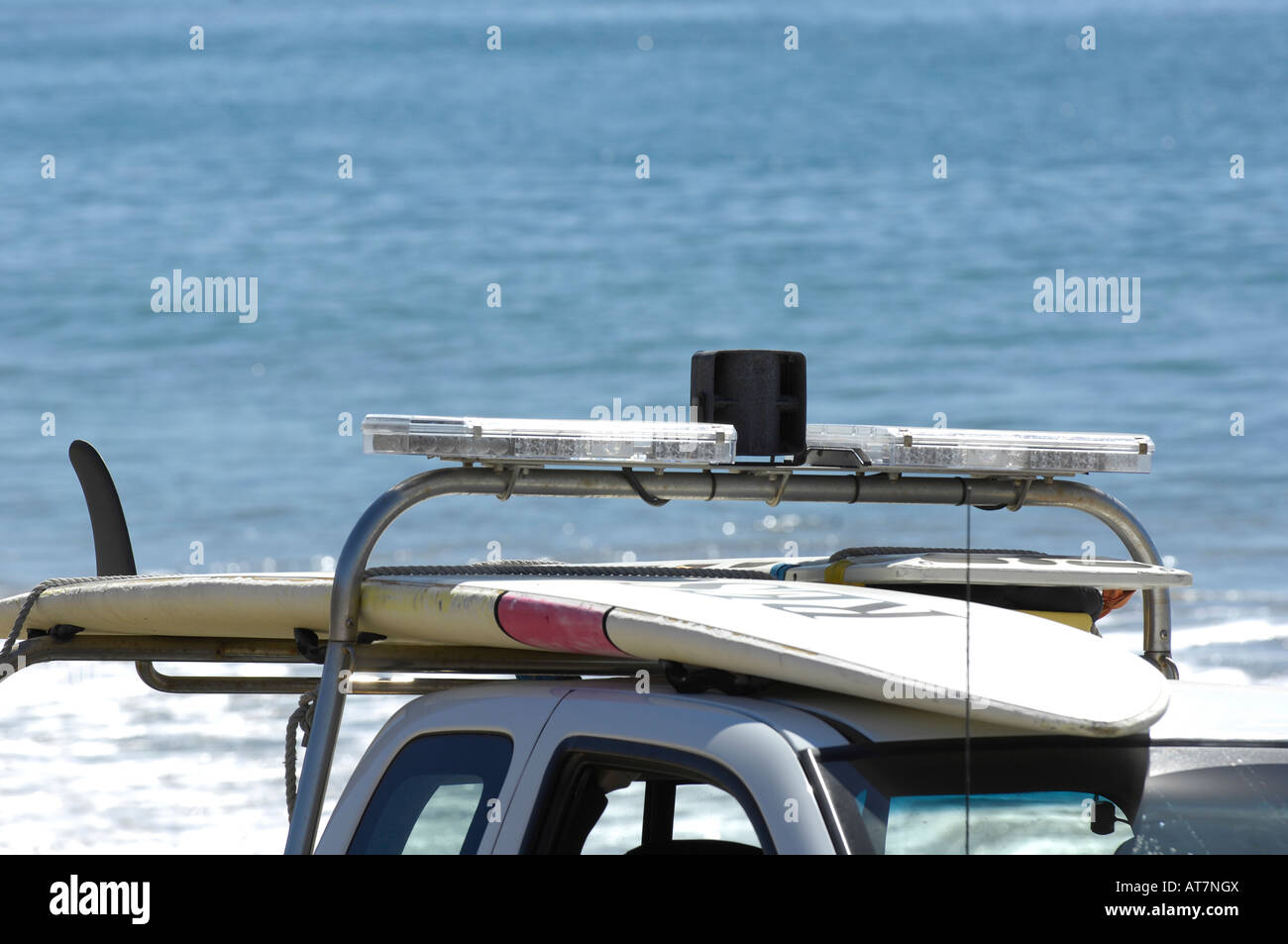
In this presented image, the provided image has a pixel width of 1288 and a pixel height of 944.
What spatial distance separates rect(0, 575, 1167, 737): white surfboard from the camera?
2.39 meters

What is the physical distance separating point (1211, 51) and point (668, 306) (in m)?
12.6

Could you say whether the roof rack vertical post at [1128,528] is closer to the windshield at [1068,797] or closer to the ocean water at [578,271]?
the windshield at [1068,797]

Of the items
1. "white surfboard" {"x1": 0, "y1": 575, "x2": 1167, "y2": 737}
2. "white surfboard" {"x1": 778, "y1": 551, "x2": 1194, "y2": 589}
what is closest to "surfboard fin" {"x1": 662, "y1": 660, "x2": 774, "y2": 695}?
"white surfboard" {"x1": 0, "y1": 575, "x2": 1167, "y2": 737}

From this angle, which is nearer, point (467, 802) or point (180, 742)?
point (467, 802)

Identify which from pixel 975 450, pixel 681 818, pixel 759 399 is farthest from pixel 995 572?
pixel 681 818

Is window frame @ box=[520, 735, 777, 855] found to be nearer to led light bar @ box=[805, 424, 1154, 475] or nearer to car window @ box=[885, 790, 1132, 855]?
car window @ box=[885, 790, 1132, 855]

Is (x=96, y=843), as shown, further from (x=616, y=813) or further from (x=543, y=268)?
(x=543, y=268)

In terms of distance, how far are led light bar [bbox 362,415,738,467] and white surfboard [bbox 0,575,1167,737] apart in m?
0.21

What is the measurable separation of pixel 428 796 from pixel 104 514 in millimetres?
1300

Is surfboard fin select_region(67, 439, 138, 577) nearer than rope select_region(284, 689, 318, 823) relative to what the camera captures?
No

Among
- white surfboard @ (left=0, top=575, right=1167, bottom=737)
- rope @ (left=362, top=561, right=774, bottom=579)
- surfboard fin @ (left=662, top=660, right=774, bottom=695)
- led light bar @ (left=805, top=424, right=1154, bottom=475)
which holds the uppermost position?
led light bar @ (left=805, top=424, right=1154, bottom=475)

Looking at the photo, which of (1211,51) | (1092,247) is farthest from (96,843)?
(1211,51)

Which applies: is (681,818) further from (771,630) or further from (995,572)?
(771,630)

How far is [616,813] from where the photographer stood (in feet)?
10.3
